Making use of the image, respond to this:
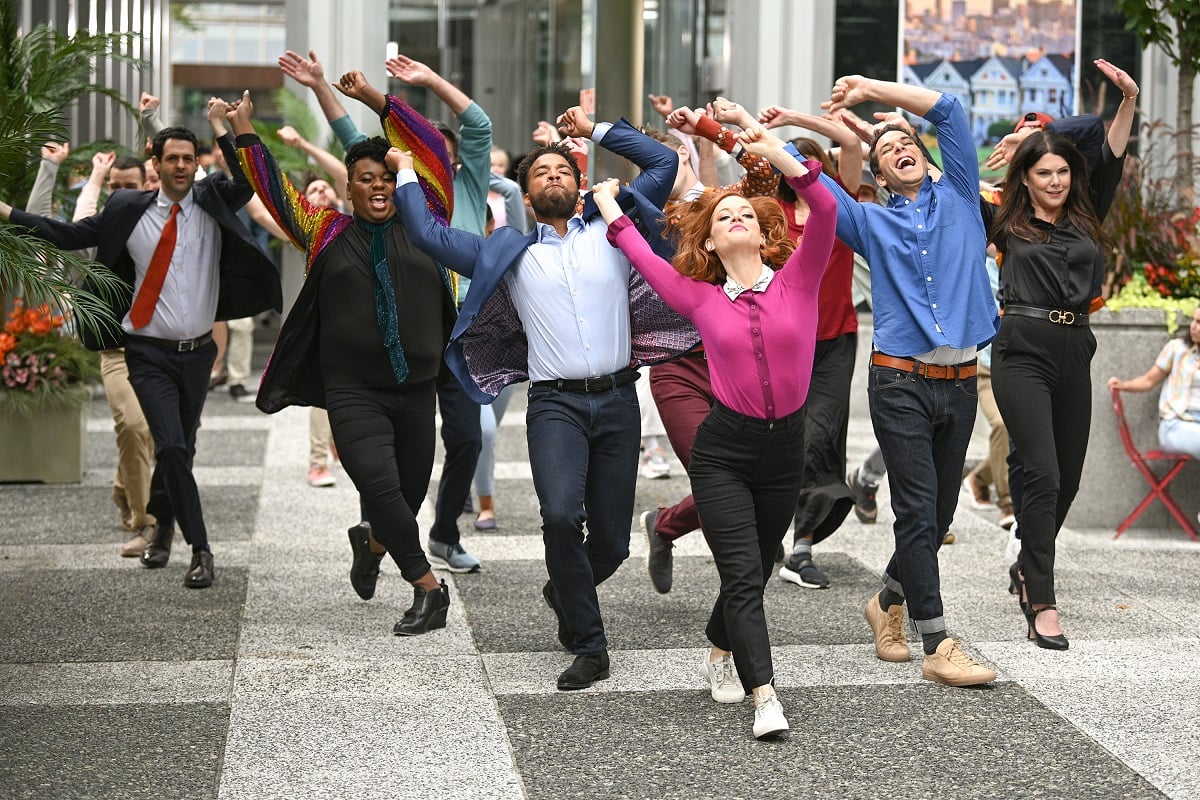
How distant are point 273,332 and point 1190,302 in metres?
14.2

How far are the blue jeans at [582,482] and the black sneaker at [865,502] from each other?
318 cm

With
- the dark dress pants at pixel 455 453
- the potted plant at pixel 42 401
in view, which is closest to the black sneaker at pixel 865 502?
the dark dress pants at pixel 455 453

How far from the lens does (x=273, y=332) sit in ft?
70.4

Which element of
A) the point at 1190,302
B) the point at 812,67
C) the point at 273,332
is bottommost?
the point at 273,332

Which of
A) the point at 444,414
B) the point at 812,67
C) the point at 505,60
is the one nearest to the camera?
the point at 444,414

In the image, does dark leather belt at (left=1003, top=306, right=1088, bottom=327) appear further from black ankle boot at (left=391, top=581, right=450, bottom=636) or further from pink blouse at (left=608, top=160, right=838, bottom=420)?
black ankle boot at (left=391, top=581, right=450, bottom=636)

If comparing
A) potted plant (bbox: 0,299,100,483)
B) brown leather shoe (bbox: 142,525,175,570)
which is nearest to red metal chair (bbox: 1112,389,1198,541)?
brown leather shoe (bbox: 142,525,175,570)

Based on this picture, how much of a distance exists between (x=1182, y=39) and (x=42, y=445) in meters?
7.57

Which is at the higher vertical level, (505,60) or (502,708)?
(505,60)

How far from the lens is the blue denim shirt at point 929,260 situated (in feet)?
19.6

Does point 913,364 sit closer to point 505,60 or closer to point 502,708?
point 502,708

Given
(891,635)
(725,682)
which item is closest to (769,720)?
(725,682)

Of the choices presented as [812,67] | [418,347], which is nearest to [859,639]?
[418,347]

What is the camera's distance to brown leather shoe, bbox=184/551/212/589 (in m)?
7.55
